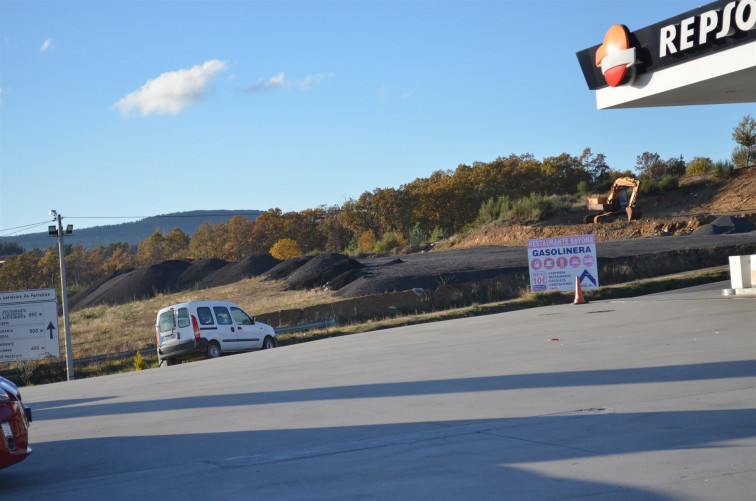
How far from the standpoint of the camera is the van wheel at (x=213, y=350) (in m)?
22.4

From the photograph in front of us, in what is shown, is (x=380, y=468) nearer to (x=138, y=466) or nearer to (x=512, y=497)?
(x=512, y=497)

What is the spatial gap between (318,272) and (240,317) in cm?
2342

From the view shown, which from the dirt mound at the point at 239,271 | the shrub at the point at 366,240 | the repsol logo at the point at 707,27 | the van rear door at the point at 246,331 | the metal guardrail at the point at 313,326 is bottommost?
the metal guardrail at the point at 313,326

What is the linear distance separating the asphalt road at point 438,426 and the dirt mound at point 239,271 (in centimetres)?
4451

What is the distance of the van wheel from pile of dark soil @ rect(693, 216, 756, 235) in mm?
38929

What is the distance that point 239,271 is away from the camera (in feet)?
203

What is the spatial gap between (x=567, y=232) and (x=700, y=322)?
4304cm

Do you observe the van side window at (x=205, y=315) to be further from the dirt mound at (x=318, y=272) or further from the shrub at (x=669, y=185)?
the shrub at (x=669, y=185)

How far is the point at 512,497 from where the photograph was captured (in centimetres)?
580

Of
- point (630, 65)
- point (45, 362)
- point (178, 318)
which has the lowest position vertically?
point (45, 362)

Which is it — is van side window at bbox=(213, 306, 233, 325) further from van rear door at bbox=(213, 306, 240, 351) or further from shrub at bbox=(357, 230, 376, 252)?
shrub at bbox=(357, 230, 376, 252)

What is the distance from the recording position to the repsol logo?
54.6 ft

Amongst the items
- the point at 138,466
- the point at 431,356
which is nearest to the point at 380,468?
the point at 138,466

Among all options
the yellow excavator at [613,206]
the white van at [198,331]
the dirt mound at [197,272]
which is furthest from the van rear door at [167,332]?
the yellow excavator at [613,206]
